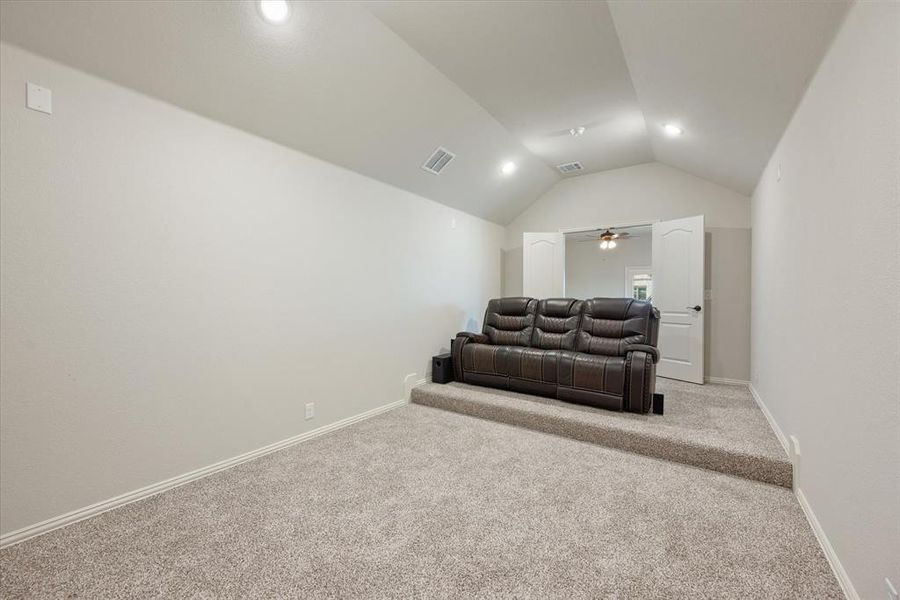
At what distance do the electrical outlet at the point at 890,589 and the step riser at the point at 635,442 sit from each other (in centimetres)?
120

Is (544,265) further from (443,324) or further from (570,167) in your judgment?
(443,324)

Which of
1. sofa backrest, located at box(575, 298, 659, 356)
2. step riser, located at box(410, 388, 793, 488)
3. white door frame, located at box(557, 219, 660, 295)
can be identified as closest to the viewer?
step riser, located at box(410, 388, 793, 488)

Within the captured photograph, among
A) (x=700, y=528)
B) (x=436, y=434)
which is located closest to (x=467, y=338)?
(x=436, y=434)

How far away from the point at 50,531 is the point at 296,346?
153cm

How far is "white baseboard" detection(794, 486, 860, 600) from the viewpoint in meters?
1.33

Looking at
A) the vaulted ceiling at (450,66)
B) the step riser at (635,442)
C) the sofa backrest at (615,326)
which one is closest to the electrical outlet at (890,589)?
the step riser at (635,442)

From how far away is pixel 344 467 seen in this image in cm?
244

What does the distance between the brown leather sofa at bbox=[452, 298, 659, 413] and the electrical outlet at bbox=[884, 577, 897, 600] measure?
1943mm

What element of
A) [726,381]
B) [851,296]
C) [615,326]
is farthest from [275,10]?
[726,381]

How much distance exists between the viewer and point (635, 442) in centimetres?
265

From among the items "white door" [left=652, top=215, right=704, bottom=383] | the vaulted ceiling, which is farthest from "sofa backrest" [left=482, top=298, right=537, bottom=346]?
the vaulted ceiling

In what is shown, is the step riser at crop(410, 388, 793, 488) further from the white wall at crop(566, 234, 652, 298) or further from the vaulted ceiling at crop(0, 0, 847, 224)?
the white wall at crop(566, 234, 652, 298)

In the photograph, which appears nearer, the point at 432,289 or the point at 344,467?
the point at 344,467

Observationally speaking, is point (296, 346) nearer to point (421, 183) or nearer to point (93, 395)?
point (93, 395)
